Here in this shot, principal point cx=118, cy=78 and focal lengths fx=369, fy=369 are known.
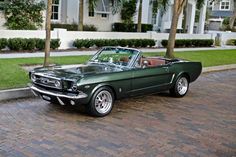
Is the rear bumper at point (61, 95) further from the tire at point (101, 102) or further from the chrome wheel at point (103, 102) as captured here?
the chrome wheel at point (103, 102)

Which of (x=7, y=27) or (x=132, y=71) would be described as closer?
(x=132, y=71)

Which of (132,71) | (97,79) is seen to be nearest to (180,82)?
(132,71)

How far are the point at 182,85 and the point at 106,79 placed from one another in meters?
3.05

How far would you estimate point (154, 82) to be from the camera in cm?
825

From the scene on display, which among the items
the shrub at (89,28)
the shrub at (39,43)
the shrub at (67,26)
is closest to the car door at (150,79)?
the shrub at (39,43)

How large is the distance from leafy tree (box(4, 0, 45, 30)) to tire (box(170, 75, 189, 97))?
11.1 meters

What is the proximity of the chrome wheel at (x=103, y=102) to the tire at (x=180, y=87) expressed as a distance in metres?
2.39

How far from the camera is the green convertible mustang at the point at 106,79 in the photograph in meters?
6.72

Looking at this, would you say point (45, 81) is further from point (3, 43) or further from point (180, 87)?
point (3, 43)

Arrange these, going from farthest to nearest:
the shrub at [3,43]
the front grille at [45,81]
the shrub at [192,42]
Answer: the shrub at [192,42], the shrub at [3,43], the front grille at [45,81]

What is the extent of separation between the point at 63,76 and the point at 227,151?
3.15 metres

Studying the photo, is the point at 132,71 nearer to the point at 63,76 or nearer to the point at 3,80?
the point at 63,76

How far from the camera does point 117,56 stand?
812cm

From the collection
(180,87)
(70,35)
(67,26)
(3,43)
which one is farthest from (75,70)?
(67,26)
